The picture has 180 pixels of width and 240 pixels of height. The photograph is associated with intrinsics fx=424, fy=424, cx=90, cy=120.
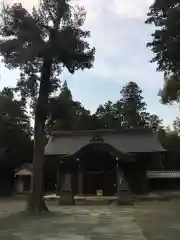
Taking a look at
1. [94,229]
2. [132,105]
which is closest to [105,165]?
[94,229]

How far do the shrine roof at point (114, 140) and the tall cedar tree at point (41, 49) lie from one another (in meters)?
12.6

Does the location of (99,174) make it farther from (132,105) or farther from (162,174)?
(132,105)

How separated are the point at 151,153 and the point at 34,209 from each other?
14.4m

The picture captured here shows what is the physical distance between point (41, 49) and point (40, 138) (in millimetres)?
4348

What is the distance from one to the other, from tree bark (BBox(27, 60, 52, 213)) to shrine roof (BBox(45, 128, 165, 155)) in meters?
12.2

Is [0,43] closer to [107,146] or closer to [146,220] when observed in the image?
[146,220]

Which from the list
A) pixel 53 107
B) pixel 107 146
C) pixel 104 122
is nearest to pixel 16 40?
pixel 53 107

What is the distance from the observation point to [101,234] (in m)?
11.9

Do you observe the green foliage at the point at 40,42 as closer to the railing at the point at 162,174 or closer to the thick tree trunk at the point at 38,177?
the thick tree trunk at the point at 38,177

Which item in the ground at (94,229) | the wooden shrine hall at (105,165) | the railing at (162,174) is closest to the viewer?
the ground at (94,229)

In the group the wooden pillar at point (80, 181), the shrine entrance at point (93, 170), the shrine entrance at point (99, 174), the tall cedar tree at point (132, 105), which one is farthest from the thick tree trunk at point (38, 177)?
the tall cedar tree at point (132, 105)

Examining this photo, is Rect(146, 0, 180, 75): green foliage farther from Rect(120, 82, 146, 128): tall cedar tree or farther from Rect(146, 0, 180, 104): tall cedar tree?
Rect(120, 82, 146, 128): tall cedar tree

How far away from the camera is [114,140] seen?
3578 cm

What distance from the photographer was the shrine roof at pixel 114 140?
33.2m
